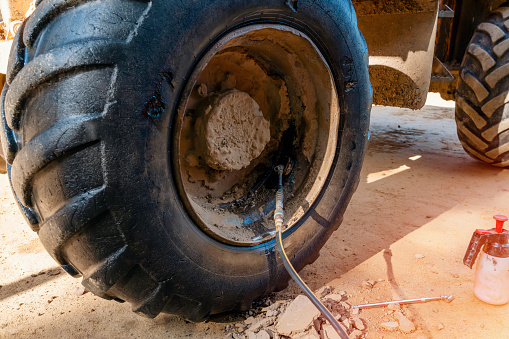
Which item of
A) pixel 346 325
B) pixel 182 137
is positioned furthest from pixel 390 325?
pixel 182 137

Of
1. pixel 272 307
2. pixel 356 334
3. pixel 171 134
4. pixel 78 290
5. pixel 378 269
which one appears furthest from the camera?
pixel 378 269

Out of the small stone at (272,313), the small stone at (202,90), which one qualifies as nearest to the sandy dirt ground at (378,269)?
Answer: the small stone at (272,313)

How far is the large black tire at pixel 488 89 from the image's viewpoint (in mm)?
2678

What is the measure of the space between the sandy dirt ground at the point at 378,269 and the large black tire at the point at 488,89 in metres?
0.35

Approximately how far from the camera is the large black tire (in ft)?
8.79

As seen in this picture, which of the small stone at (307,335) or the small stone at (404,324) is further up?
the small stone at (307,335)

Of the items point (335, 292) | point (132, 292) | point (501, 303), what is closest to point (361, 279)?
point (335, 292)

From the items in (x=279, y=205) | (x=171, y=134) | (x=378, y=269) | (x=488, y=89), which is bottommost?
(x=378, y=269)

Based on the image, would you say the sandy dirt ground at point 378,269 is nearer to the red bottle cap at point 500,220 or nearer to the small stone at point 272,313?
the small stone at point 272,313

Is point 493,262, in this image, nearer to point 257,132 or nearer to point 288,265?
point 288,265

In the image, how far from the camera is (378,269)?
1742 mm

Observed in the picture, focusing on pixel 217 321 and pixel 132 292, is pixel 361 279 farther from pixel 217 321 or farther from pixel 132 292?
pixel 132 292

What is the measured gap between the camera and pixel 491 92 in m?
2.74

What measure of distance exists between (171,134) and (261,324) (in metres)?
0.79
